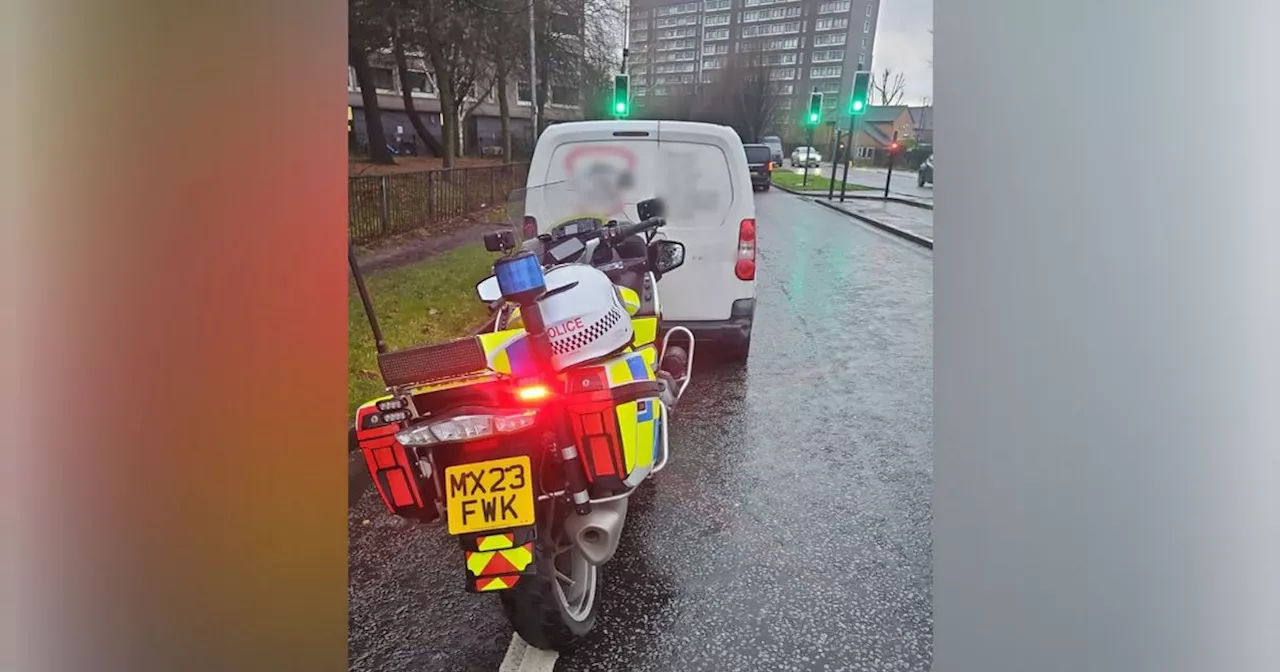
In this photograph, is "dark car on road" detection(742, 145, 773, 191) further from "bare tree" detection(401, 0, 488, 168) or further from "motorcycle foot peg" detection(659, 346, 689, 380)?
"motorcycle foot peg" detection(659, 346, 689, 380)

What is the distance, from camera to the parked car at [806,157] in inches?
58.0

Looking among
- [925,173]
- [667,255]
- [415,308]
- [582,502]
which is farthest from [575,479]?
[667,255]

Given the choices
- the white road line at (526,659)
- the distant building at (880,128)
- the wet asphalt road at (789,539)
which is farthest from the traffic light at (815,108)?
the white road line at (526,659)

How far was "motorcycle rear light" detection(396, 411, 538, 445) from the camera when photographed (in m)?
1.33

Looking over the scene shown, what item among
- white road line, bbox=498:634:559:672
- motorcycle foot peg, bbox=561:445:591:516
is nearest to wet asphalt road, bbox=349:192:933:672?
white road line, bbox=498:634:559:672

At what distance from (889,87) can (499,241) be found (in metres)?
0.76

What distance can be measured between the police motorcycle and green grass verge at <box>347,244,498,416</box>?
0.07 feet

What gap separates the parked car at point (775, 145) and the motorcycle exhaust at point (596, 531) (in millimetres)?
790

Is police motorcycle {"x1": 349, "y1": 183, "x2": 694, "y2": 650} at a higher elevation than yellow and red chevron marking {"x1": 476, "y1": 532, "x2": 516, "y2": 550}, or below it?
higher

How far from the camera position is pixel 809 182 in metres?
1.60

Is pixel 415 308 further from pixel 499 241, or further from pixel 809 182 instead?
pixel 809 182
